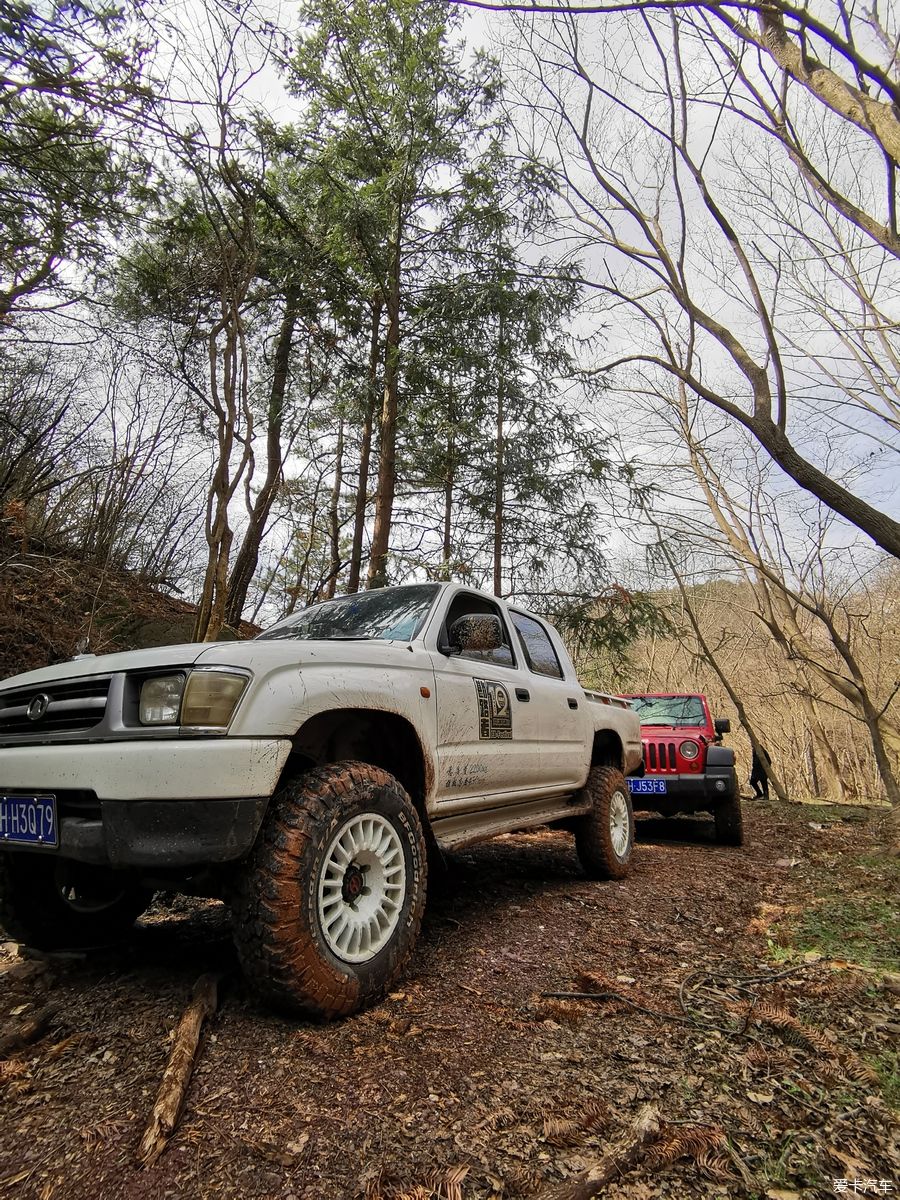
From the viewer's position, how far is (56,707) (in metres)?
2.47

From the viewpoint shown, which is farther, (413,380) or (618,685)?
(618,685)

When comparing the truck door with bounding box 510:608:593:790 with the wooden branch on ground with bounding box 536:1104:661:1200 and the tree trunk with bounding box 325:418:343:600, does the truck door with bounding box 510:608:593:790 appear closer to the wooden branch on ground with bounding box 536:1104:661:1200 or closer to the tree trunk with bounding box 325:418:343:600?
the wooden branch on ground with bounding box 536:1104:661:1200

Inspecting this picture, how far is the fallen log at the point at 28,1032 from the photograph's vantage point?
7.09ft

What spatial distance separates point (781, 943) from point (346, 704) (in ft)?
8.53

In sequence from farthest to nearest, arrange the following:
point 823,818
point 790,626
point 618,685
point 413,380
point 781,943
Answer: point 790,626
point 618,685
point 413,380
point 823,818
point 781,943

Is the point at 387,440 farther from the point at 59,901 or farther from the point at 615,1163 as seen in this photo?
the point at 615,1163

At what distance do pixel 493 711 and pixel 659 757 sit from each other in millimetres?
4217

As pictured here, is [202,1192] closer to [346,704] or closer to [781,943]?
[346,704]

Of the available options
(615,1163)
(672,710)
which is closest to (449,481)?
(672,710)

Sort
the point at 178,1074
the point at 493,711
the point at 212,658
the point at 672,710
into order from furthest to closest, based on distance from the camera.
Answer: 1. the point at 672,710
2. the point at 493,711
3. the point at 212,658
4. the point at 178,1074

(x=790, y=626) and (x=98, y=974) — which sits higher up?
(x=790, y=626)

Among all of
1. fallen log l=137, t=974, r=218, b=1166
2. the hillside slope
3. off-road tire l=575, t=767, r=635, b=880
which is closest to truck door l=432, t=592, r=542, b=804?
off-road tire l=575, t=767, r=635, b=880

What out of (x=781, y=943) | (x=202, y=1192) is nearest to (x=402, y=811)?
(x=202, y=1192)

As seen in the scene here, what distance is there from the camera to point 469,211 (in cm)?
994
